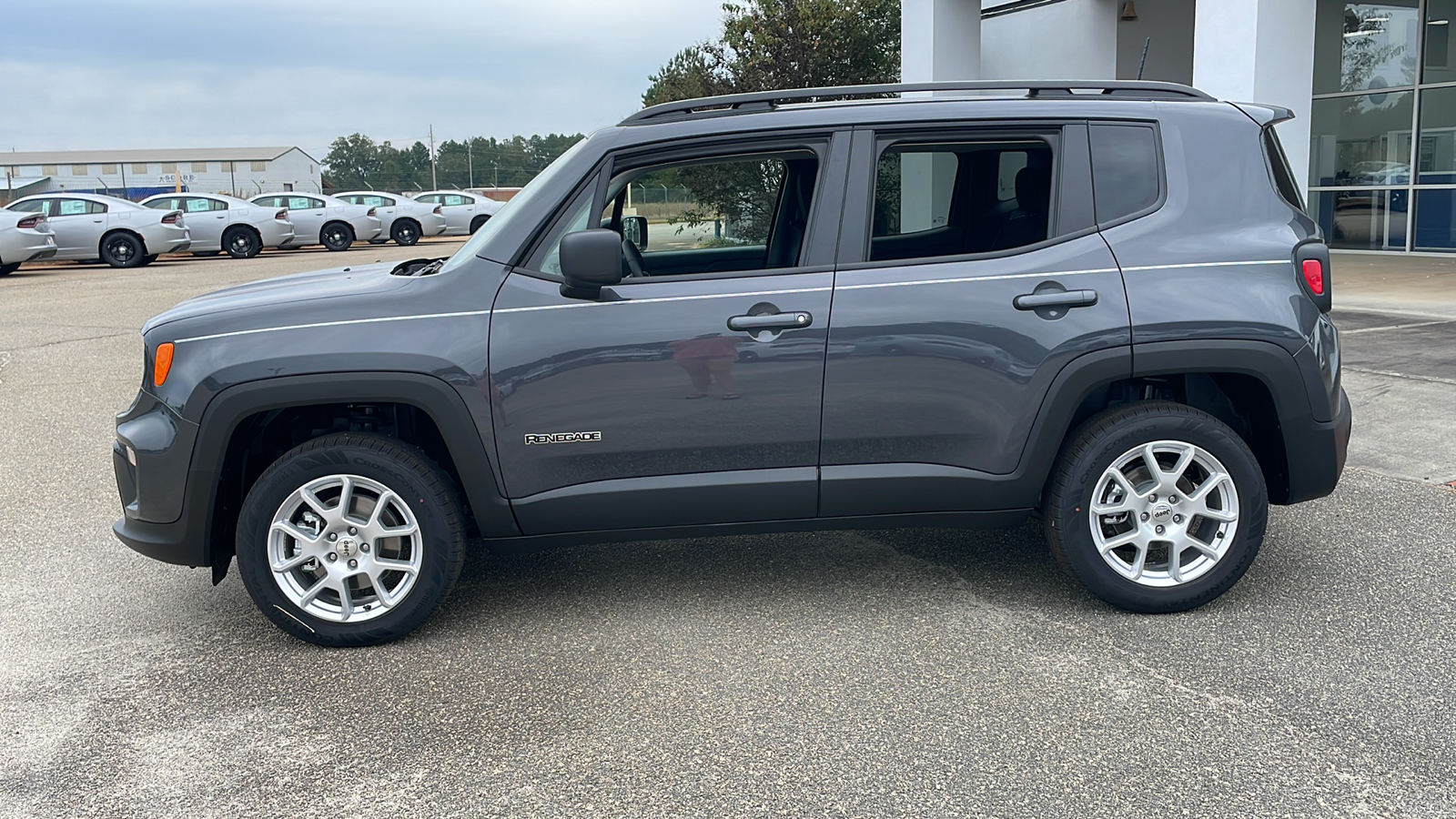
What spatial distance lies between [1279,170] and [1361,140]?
16.9 metres

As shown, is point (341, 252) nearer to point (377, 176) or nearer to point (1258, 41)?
point (1258, 41)

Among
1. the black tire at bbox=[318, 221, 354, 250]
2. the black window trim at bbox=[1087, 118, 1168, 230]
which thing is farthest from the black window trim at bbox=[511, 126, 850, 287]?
the black tire at bbox=[318, 221, 354, 250]

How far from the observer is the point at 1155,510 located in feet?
13.6

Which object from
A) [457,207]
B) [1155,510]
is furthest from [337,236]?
[1155,510]

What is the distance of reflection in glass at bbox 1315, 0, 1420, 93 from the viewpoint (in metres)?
18.1

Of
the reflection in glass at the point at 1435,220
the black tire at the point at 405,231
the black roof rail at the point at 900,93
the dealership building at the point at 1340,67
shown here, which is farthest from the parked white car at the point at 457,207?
the black roof rail at the point at 900,93

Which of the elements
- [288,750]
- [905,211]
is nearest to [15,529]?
[288,750]

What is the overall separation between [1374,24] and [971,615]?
18059 millimetres

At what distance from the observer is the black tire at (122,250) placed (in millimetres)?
24031

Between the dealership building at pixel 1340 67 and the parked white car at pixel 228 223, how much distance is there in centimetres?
1561

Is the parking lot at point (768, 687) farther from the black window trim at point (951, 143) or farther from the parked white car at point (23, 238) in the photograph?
the parked white car at point (23, 238)

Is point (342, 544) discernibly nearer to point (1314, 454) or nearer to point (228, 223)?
point (1314, 454)

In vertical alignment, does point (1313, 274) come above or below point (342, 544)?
above

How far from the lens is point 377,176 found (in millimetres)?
84938
